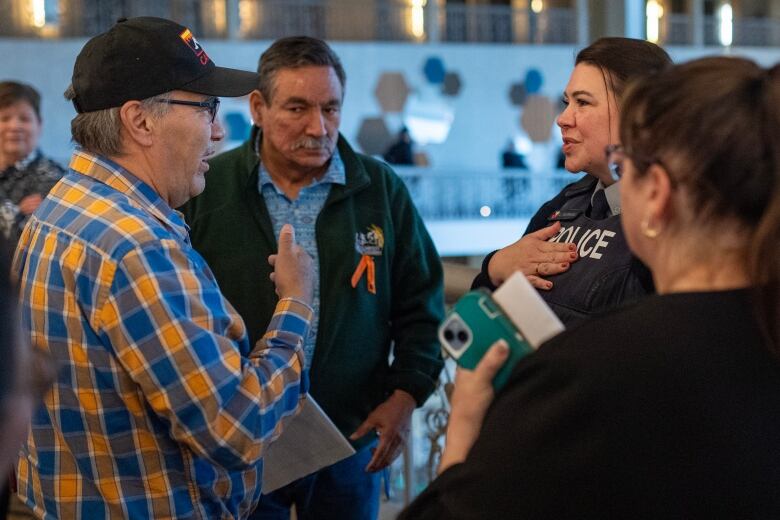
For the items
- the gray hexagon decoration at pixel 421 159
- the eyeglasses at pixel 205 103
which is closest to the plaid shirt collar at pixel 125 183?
the eyeglasses at pixel 205 103

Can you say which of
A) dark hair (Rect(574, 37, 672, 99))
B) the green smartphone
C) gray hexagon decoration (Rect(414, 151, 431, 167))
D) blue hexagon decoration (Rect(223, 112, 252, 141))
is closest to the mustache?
dark hair (Rect(574, 37, 672, 99))

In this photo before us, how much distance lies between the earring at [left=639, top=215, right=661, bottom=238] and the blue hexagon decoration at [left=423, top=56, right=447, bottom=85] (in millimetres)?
11549

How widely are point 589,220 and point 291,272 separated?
1.55 ft

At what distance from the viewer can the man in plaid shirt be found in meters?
1.32

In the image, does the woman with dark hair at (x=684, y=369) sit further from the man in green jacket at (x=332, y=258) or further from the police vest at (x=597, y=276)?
the man in green jacket at (x=332, y=258)

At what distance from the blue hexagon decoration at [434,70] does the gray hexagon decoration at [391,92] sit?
0.35 m

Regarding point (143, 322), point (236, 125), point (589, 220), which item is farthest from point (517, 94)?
point (143, 322)

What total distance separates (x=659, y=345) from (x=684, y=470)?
12 cm

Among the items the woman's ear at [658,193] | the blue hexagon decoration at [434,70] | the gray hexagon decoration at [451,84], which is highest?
the blue hexagon decoration at [434,70]

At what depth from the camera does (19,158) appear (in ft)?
10.9

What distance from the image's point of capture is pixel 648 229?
994mm

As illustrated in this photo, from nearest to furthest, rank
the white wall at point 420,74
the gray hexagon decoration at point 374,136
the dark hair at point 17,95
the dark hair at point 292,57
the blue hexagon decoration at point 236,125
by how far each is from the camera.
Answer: the dark hair at point 292,57, the dark hair at point 17,95, the blue hexagon decoration at point 236,125, the white wall at point 420,74, the gray hexagon decoration at point 374,136

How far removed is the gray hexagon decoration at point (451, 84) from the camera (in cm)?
1253

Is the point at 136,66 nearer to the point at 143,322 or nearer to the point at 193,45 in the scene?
the point at 193,45
